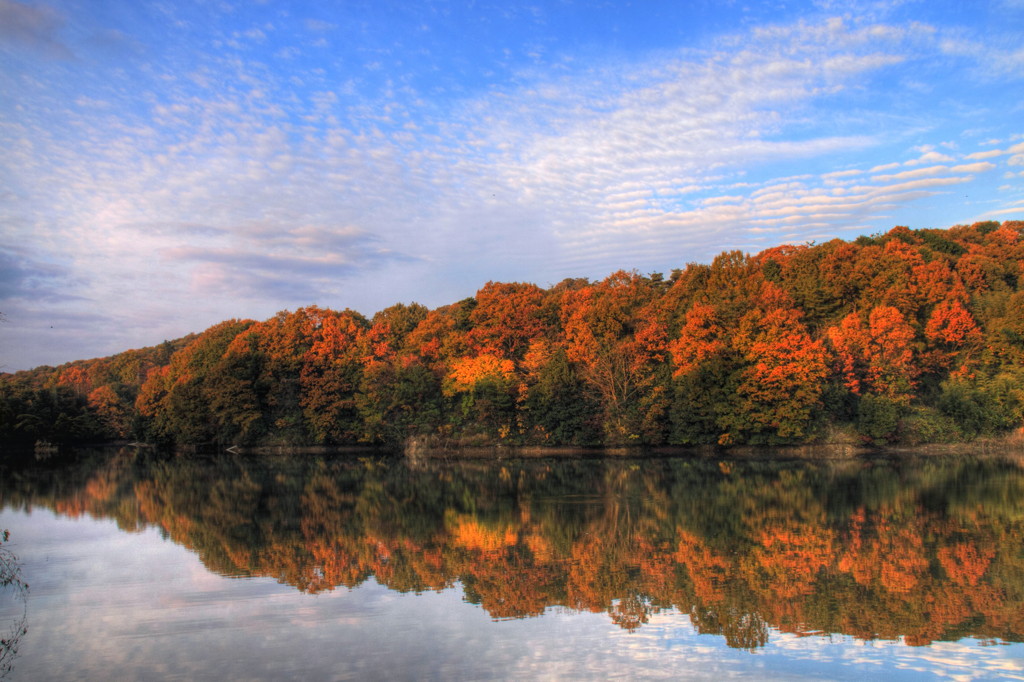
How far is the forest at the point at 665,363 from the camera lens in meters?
38.8

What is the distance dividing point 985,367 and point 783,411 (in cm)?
1341

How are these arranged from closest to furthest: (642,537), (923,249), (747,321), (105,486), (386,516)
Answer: (642,537) → (386,516) → (105,486) → (747,321) → (923,249)

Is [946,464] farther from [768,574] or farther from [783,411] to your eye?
[768,574]

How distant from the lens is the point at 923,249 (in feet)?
160

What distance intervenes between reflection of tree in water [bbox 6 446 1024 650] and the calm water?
77 mm

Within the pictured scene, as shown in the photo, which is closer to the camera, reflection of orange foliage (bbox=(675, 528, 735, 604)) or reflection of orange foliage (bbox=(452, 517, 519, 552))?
reflection of orange foliage (bbox=(675, 528, 735, 604))

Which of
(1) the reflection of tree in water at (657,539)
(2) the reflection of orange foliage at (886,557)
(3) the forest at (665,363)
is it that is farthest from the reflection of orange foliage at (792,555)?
(3) the forest at (665,363)

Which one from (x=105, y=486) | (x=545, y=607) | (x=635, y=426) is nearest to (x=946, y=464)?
(x=635, y=426)

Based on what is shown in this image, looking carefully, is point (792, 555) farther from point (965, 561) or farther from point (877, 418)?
point (877, 418)

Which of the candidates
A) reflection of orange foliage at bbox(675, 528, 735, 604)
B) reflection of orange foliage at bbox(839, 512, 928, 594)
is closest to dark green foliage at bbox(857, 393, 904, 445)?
reflection of orange foliage at bbox(839, 512, 928, 594)

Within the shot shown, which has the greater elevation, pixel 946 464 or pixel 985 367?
pixel 985 367

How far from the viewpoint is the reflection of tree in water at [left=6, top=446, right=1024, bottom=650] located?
9.85 meters

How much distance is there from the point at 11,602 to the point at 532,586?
7975mm

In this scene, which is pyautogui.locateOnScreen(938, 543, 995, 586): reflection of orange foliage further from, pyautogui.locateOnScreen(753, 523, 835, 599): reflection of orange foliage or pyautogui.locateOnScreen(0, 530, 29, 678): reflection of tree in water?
pyautogui.locateOnScreen(0, 530, 29, 678): reflection of tree in water
